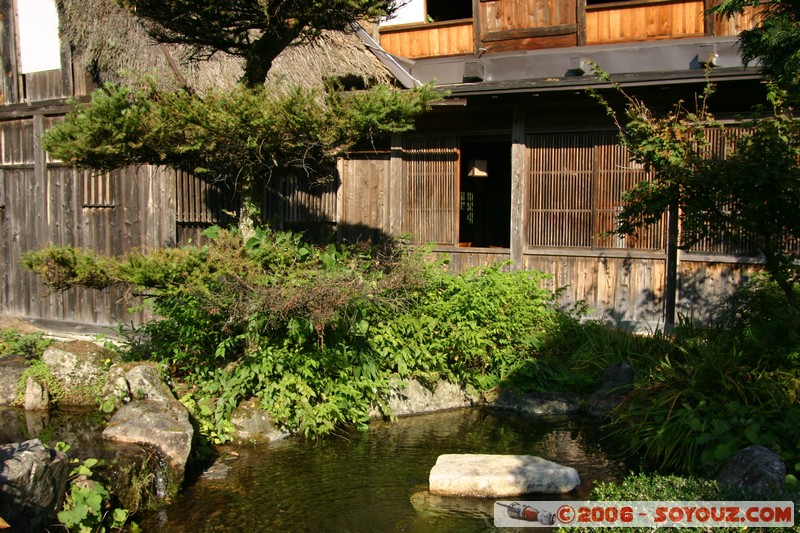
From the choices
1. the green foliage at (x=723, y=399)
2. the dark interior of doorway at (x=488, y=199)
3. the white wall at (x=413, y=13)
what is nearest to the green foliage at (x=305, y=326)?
the green foliage at (x=723, y=399)

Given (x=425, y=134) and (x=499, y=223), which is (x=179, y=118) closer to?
(x=425, y=134)

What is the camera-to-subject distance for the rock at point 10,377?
8469 millimetres

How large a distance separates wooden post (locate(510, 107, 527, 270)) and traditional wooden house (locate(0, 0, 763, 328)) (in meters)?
0.02

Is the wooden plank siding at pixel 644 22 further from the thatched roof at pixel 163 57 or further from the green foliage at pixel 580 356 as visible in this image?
the green foliage at pixel 580 356

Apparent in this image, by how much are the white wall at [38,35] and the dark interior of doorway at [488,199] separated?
A: 8.46 meters

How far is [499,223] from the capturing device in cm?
1733

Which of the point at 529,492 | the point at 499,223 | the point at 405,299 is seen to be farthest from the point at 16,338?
the point at 499,223

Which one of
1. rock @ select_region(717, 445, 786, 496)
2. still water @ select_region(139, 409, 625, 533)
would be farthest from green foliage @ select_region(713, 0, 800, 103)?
still water @ select_region(139, 409, 625, 533)

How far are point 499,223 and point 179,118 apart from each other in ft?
36.8

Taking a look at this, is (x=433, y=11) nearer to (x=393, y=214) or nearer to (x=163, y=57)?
(x=393, y=214)

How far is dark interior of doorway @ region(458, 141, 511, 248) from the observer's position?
54.2 feet

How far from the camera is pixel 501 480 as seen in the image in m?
6.33

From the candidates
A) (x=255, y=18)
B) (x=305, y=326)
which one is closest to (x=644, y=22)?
(x=255, y=18)

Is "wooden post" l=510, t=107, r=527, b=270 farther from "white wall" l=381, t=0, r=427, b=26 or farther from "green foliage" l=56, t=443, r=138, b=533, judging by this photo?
"green foliage" l=56, t=443, r=138, b=533
